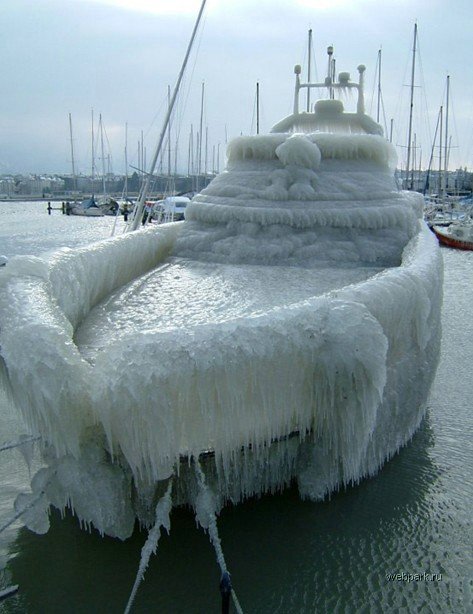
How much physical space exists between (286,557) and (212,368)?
180 centimetres

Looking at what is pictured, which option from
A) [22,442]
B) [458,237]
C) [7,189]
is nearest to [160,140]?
[22,442]

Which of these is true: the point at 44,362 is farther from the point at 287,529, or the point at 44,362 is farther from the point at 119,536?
the point at 287,529

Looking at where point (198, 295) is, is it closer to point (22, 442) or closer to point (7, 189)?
point (22, 442)

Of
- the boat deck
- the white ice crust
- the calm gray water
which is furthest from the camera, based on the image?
the boat deck

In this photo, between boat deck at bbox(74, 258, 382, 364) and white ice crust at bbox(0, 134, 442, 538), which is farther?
boat deck at bbox(74, 258, 382, 364)

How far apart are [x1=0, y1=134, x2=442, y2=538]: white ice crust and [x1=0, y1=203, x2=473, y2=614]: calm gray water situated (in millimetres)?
270

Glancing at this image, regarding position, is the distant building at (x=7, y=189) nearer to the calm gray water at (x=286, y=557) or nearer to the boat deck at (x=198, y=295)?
the boat deck at (x=198, y=295)

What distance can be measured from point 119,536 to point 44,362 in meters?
1.44

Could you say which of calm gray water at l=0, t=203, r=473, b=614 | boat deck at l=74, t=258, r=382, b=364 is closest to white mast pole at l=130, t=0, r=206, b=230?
boat deck at l=74, t=258, r=382, b=364

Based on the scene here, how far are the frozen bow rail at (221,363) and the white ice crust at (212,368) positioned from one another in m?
0.01

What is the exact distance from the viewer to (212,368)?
12.6 feet

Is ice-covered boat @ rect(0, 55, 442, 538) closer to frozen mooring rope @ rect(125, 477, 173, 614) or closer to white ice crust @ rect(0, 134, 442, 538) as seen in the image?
white ice crust @ rect(0, 134, 442, 538)

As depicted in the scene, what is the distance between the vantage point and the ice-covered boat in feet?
12.4

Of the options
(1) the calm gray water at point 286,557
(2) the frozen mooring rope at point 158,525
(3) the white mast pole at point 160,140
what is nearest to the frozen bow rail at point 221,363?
(2) the frozen mooring rope at point 158,525
